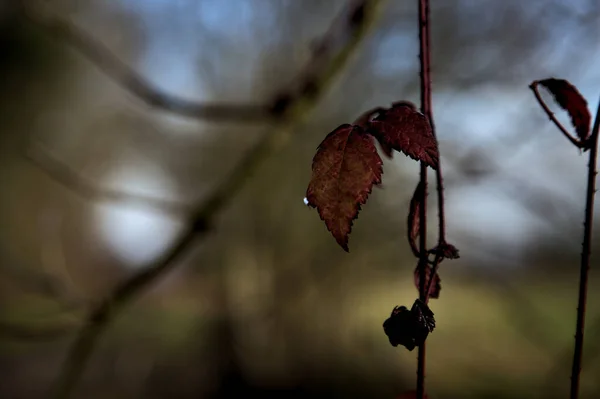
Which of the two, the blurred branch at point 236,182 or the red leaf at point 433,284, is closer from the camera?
the red leaf at point 433,284

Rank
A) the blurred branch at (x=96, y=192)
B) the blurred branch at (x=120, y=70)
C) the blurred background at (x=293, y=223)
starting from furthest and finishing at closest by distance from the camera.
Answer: the blurred background at (x=293, y=223) < the blurred branch at (x=96, y=192) < the blurred branch at (x=120, y=70)

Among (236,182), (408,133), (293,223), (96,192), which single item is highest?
(293,223)

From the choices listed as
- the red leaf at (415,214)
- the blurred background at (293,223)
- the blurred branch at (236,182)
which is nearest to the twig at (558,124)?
the red leaf at (415,214)

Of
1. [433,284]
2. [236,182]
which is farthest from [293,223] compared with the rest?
[433,284]

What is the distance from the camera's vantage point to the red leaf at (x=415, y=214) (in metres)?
0.41

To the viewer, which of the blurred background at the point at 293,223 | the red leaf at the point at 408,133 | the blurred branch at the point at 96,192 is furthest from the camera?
the blurred background at the point at 293,223

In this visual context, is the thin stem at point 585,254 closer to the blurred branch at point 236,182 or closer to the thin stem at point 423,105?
the thin stem at point 423,105

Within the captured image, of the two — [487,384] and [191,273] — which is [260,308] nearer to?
[191,273]

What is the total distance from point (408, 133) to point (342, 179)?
6 centimetres

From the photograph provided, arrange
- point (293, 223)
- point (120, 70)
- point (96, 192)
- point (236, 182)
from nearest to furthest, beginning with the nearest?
point (120, 70), point (96, 192), point (236, 182), point (293, 223)

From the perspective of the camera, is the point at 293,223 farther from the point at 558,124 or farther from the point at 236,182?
the point at 558,124

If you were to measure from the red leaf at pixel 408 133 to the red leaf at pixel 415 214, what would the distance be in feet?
0.11

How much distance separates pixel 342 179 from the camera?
0.39 meters

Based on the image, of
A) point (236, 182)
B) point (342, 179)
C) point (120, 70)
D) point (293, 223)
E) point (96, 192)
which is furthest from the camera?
point (293, 223)
